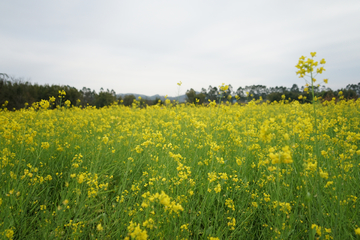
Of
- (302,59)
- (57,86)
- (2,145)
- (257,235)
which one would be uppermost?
(57,86)

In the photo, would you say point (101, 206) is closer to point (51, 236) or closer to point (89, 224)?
point (89, 224)

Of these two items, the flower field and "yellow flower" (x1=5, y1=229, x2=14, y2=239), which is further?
the flower field

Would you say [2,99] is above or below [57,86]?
below

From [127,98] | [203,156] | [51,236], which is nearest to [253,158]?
[203,156]

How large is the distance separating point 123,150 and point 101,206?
1329mm

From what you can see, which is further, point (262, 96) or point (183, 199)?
point (262, 96)

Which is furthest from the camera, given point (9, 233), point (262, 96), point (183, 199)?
point (262, 96)

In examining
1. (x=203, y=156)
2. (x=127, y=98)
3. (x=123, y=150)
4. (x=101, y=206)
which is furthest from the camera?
(x=127, y=98)

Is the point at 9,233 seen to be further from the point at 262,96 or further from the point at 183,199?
the point at 262,96

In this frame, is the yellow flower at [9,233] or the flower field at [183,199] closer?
the yellow flower at [9,233]

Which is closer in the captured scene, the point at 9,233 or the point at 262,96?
the point at 9,233

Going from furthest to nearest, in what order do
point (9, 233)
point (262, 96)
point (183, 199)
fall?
point (262, 96) < point (183, 199) < point (9, 233)

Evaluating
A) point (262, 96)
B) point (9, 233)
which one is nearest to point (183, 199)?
point (9, 233)

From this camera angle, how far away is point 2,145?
2979 millimetres
